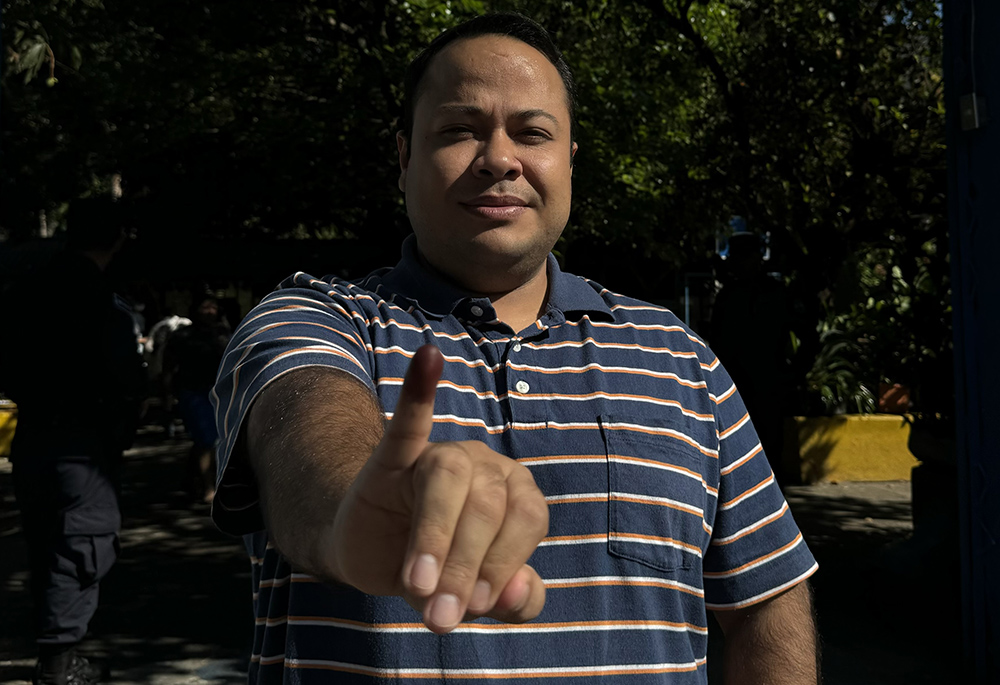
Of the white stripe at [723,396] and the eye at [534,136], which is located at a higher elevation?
the eye at [534,136]

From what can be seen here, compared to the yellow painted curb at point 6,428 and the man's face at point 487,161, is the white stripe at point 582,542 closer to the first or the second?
the man's face at point 487,161

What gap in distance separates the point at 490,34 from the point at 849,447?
9.21 metres

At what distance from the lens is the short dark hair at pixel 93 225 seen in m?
4.75

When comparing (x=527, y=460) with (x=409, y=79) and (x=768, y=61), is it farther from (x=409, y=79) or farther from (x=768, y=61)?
(x=768, y=61)

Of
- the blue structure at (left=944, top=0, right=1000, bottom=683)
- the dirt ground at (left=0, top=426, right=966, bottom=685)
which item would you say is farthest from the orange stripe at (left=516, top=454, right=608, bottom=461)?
the blue structure at (left=944, top=0, right=1000, bottom=683)

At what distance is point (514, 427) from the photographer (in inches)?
65.6

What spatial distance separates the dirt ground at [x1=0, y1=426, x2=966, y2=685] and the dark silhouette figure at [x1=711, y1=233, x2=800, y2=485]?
1154 mm

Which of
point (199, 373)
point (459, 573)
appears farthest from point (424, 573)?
point (199, 373)

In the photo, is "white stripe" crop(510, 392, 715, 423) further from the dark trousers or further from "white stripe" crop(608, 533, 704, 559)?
the dark trousers

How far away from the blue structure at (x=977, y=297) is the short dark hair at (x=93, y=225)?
4279 millimetres

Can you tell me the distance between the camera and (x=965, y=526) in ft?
16.9

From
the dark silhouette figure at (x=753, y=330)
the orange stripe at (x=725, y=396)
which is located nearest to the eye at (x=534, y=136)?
the orange stripe at (x=725, y=396)

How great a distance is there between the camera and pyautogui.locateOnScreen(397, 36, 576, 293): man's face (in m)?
1.81

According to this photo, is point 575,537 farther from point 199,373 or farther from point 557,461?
point 199,373
